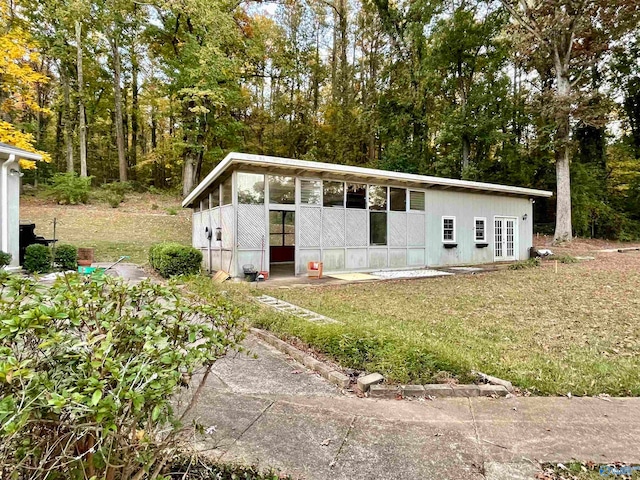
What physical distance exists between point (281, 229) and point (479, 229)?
7661 mm

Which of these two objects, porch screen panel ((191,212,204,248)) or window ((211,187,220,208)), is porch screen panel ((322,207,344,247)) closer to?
window ((211,187,220,208))

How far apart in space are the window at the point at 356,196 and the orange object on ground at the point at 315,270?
2.18 metres

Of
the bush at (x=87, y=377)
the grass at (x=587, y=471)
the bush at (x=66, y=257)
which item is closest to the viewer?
the bush at (x=87, y=377)

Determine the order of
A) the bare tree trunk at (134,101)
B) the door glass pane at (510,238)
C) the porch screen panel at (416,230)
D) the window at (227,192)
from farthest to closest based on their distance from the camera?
the bare tree trunk at (134,101) < the door glass pane at (510,238) < the porch screen panel at (416,230) < the window at (227,192)

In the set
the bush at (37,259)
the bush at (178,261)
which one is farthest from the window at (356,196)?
the bush at (37,259)

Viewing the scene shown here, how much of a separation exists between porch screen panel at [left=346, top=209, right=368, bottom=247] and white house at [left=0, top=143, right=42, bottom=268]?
8526 millimetres

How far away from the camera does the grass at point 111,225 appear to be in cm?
1336

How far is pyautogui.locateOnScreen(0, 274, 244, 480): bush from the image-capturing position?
109cm

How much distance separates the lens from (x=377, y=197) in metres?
11.2

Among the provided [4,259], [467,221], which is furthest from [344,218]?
[4,259]

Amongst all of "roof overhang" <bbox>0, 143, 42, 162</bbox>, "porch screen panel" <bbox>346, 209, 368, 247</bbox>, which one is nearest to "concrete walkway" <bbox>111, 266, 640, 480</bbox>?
"porch screen panel" <bbox>346, 209, 368, 247</bbox>

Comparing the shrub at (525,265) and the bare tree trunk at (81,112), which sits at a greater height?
the bare tree trunk at (81,112)

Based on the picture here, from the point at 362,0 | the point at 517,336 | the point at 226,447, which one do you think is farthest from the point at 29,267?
the point at 362,0

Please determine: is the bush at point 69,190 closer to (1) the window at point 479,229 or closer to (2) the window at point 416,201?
(2) the window at point 416,201
